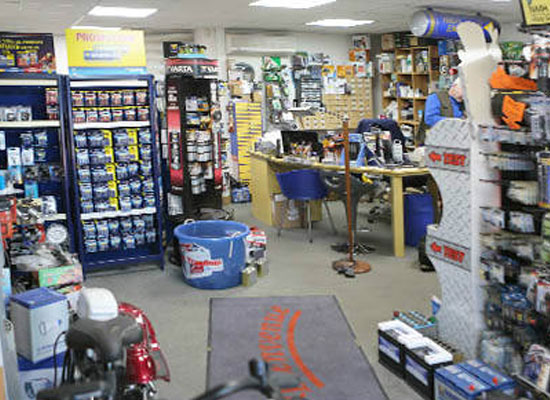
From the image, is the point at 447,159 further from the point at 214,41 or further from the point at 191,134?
the point at 214,41

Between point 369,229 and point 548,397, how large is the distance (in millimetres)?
4698

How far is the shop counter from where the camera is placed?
6082 mm

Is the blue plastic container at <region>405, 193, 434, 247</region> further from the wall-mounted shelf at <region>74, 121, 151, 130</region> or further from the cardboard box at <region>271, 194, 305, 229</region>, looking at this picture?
the wall-mounted shelf at <region>74, 121, 151, 130</region>

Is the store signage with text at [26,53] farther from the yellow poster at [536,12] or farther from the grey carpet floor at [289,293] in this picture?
the yellow poster at [536,12]

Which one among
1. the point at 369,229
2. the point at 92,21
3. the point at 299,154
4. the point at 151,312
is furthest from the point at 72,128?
the point at 92,21

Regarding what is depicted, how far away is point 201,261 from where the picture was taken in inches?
212

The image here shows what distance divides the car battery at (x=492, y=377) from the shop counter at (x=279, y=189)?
296cm

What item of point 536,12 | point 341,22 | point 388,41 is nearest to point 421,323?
point 536,12

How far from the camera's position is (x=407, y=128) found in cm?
1109

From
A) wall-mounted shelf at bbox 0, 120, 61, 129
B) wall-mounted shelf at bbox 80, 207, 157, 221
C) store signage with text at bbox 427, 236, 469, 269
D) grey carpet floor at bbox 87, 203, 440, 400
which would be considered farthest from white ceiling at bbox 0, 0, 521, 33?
store signage with text at bbox 427, 236, 469, 269

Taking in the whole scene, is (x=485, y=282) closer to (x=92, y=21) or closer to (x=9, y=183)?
(x=9, y=183)

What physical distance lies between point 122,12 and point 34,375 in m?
6.74

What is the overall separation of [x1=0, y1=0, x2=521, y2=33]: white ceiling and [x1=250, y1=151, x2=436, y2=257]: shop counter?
2.33 metres

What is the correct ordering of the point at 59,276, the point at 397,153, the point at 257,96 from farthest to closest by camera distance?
the point at 257,96 → the point at 397,153 → the point at 59,276
